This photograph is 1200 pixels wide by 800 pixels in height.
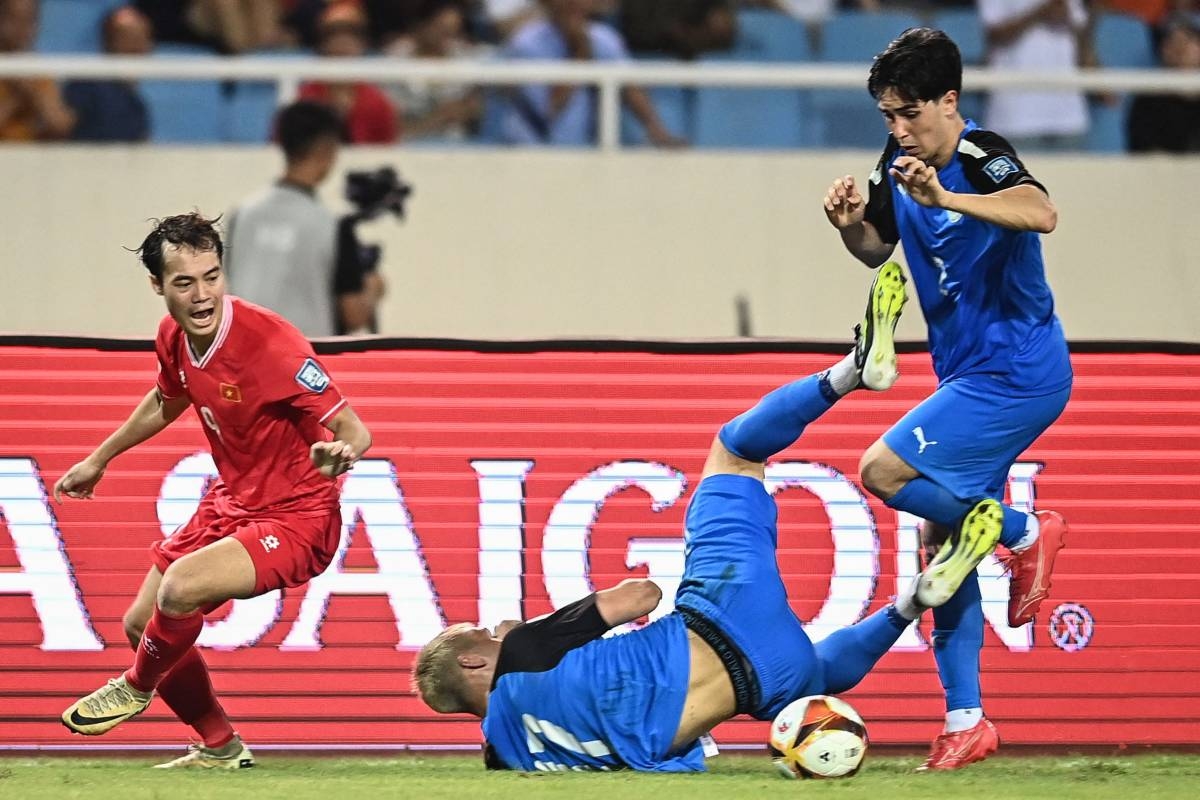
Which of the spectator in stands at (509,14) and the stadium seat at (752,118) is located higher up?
the spectator in stands at (509,14)

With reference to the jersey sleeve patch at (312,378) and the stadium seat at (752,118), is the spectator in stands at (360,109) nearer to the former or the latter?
the stadium seat at (752,118)

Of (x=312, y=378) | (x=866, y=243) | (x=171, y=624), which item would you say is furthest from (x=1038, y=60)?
(x=171, y=624)

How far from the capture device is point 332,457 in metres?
5.27

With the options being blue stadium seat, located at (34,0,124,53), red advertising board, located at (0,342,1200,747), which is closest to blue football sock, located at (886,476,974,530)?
red advertising board, located at (0,342,1200,747)

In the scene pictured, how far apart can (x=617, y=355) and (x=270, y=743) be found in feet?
6.11

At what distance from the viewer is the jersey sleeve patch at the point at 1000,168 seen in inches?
203

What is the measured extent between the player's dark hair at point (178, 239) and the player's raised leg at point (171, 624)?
894mm

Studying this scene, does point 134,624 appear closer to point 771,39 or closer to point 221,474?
point 221,474

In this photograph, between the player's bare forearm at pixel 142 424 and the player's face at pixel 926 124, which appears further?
the player's bare forearm at pixel 142 424

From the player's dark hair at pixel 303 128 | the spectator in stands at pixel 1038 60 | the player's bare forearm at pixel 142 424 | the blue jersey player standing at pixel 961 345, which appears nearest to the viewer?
the blue jersey player standing at pixel 961 345

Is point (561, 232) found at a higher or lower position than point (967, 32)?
lower

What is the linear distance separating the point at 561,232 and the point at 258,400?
168 inches

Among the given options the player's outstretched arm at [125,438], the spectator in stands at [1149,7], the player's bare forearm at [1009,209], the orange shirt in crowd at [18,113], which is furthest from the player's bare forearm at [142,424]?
the spectator in stands at [1149,7]

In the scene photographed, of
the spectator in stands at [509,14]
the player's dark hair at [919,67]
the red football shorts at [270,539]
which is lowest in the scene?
the red football shorts at [270,539]
